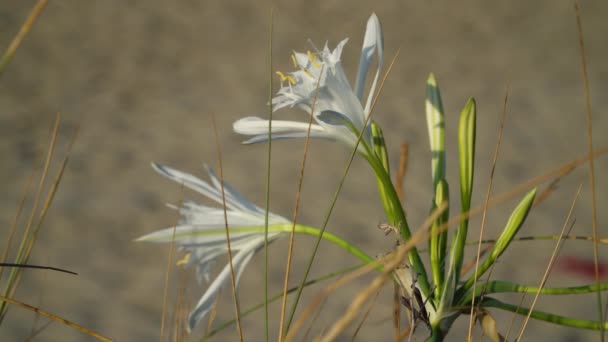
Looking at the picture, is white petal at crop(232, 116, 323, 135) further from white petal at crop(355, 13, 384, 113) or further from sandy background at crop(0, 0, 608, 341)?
sandy background at crop(0, 0, 608, 341)

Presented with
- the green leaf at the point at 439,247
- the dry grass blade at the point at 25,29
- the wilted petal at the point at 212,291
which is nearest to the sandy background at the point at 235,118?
the wilted petal at the point at 212,291

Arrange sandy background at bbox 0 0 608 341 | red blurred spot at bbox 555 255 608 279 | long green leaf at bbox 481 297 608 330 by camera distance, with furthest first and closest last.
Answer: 1. red blurred spot at bbox 555 255 608 279
2. sandy background at bbox 0 0 608 341
3. long green leaf at bbox 481 297 608 330

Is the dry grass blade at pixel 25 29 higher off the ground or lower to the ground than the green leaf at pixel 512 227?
higher

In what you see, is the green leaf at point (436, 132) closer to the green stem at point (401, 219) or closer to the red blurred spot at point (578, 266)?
the green stem at point (401, 219)

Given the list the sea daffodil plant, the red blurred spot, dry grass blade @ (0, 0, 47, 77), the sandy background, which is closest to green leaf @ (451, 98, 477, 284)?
the sea daffodil plant

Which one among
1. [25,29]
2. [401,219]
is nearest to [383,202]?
[401,219]

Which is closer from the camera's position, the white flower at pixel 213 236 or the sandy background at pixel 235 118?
the white flower at pixel 213 236

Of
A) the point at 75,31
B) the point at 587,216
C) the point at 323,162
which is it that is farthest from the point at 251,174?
the point at 75,31
